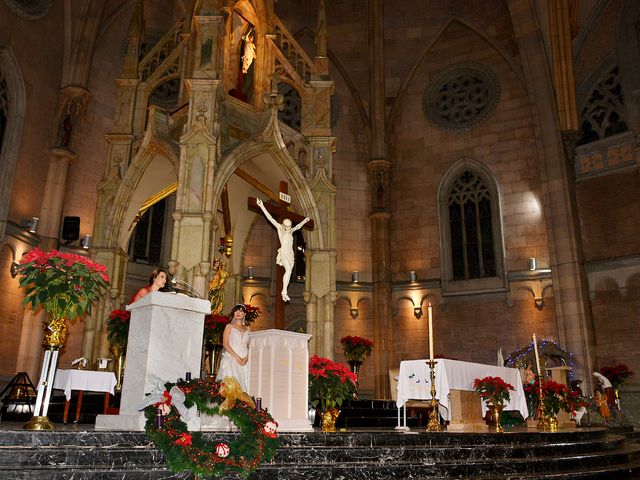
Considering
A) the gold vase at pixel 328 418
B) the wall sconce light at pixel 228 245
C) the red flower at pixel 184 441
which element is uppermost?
the wall sconce light at pixel 228 245

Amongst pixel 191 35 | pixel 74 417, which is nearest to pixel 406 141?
pixel 191 35

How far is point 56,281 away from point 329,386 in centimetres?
395

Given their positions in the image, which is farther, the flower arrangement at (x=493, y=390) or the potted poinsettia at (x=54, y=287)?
the flower arrangement at (x=493, y=390)

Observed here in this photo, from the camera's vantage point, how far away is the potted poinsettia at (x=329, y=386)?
27.8ft

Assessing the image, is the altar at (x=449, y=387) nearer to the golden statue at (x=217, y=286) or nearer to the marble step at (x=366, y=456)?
the marble step at (x=366, y=456)

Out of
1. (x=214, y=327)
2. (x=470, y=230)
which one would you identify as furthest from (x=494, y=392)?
(x=470, y=230)

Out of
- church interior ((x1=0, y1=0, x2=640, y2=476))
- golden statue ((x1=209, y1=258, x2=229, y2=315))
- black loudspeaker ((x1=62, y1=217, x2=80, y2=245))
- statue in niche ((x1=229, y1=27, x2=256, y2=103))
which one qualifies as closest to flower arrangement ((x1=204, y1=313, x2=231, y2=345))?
church interior ((x1=0, y1=0, x2=640, y2=476))

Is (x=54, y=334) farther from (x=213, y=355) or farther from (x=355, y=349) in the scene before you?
(x=355, y=349)

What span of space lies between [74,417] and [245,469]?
6.49 metres

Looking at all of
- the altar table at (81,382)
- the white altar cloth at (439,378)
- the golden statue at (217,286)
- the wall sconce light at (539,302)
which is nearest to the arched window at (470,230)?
the wall sconce light at (539,302)

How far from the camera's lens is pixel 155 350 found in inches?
250

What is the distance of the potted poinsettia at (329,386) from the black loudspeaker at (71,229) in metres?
10.5

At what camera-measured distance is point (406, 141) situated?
72.1ft

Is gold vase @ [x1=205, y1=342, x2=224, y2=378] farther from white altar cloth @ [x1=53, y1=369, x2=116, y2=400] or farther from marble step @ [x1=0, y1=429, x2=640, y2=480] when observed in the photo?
marble step @ [x1=0, y1=429, x2=640, y2=480]
